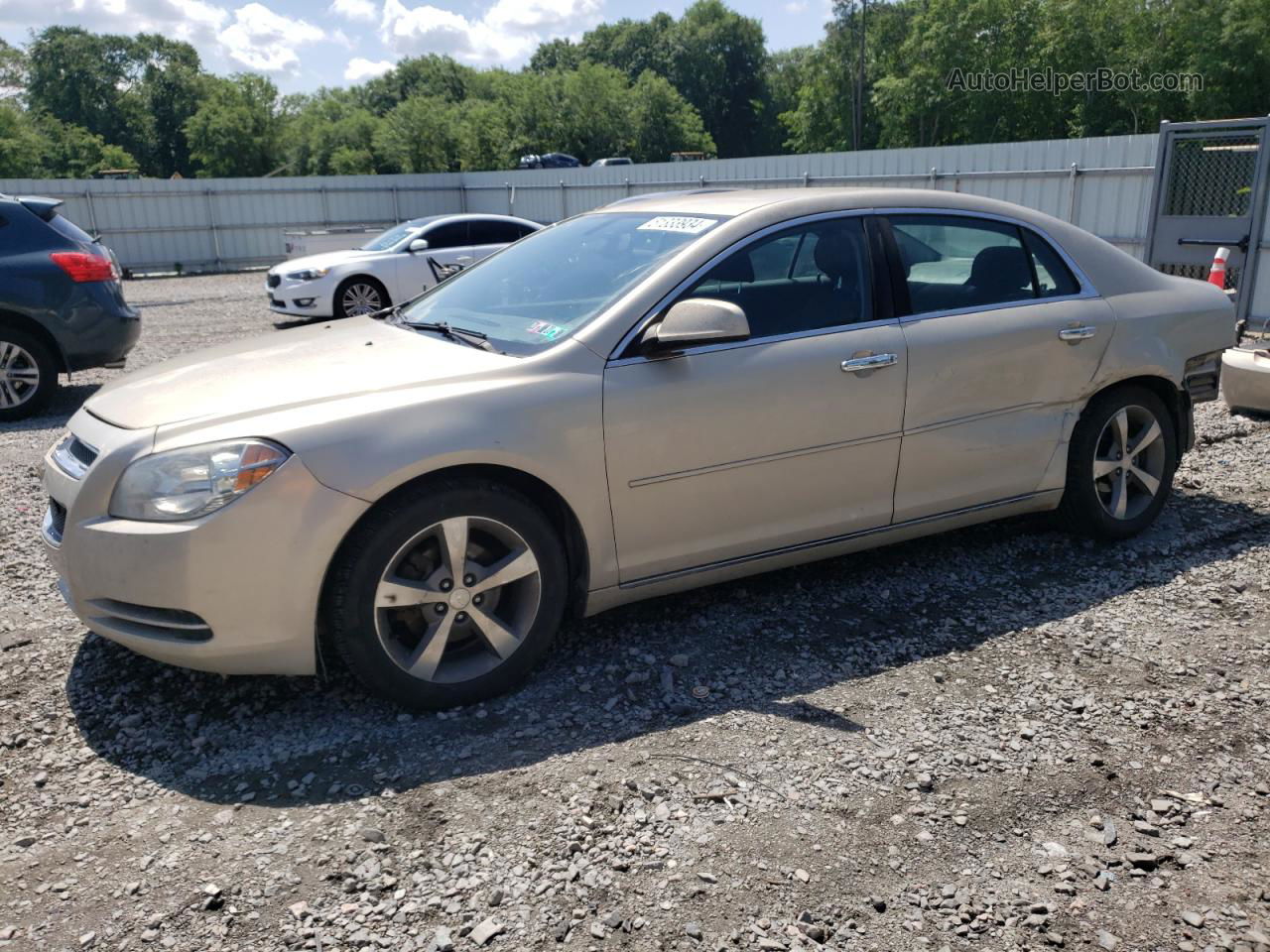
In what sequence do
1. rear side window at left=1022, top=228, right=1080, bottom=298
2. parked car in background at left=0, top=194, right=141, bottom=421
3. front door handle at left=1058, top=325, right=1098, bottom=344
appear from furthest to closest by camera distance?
parked car in background at left=0, top=194, right=141, bottom=421, rear side window at left=1022, top=228, right=1080, bottom=298, front door handle at left=1058, top=325, right=1098, bottom=344

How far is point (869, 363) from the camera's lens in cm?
414

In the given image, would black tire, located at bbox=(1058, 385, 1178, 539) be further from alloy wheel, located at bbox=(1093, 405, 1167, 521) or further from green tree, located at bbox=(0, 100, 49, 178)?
green tree, located at bbox=(0, 100, 49, 178)

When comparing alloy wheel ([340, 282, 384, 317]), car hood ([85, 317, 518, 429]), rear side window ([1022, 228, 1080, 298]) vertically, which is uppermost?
rear side window ([1022, 228, 1080, 298])

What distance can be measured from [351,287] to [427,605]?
12.0m

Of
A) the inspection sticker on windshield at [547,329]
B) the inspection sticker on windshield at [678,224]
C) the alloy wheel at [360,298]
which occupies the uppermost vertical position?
the inspection sticker on windshield at [678,224]

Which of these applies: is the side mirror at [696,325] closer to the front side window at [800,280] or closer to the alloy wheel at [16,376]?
the front side window at [800,280]

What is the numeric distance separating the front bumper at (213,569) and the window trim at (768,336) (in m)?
1.10

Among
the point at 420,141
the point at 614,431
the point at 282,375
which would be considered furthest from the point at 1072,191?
the point at 420,141

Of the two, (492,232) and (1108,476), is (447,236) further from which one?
(1108,476)

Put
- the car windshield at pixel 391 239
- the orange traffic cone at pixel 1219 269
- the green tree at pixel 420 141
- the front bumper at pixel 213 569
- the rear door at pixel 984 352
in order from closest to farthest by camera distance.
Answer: the front bumper at pixel 213 569
the rear door at pixel 984 352
the orange traffic cone at pixel 1219 269
the car windshield at pixel 391 239
the green tree at pixel 420 141

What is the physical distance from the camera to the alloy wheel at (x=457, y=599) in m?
3.44

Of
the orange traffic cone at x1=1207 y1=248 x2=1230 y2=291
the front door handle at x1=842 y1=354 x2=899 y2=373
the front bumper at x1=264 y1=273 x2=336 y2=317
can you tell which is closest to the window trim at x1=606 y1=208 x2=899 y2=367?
the front door handle at x1=842 y1=354 x2=899 y2=373

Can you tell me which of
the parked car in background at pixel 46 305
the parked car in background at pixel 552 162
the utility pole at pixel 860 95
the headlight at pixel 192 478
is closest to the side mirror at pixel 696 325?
the headlight at pixel 192 478

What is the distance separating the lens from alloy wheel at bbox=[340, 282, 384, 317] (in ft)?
48.0
